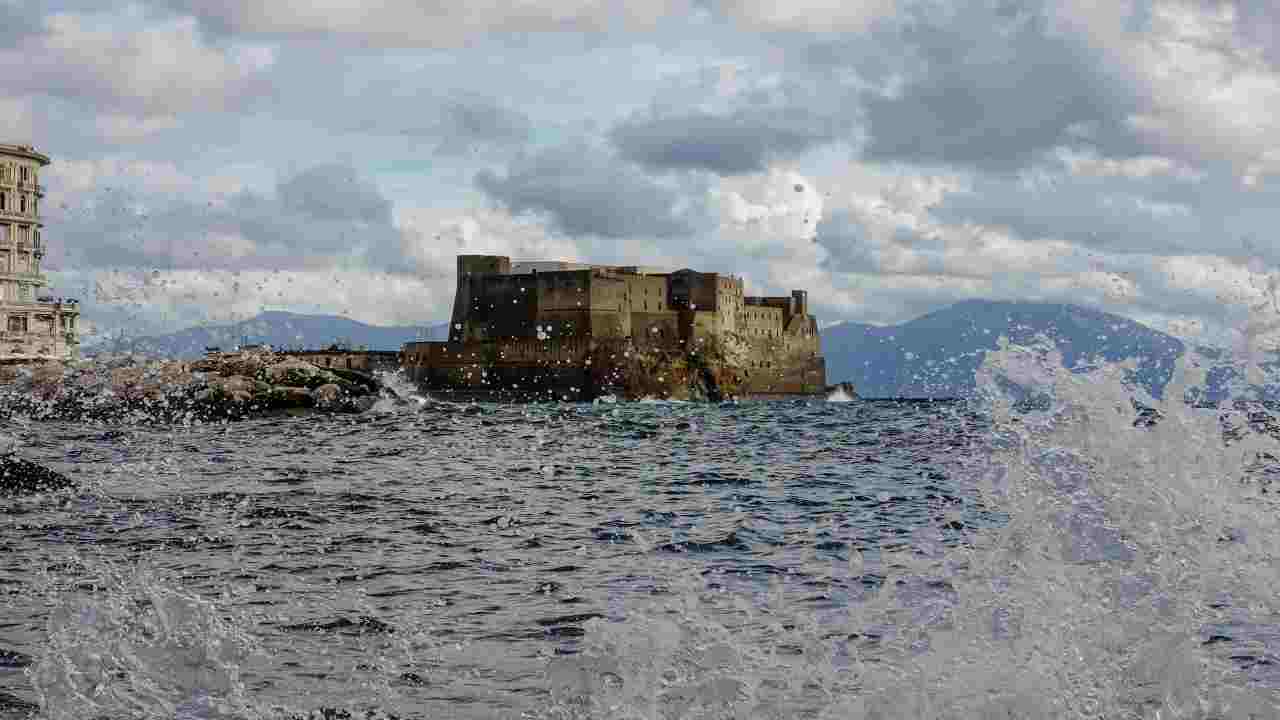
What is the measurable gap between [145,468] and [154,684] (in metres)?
22.5

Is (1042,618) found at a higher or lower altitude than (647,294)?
lower

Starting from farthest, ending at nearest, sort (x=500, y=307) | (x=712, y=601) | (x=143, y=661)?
(x=500, y=307), (x=712, y=601), (x=143, y=661)

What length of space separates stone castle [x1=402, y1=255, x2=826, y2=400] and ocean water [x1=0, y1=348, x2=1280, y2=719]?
8851cm

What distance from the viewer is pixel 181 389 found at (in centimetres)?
7294

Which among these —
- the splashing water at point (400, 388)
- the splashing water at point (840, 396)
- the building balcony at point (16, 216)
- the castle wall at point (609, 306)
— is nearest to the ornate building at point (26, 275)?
the building balcony at point (16, 216)

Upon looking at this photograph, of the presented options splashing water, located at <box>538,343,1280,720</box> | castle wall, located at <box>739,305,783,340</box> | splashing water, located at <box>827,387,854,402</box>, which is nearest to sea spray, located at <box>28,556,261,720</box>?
splashing water, located at <box>538,343,1280,720</box>

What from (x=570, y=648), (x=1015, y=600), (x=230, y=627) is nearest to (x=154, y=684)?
(x=230, y=627)

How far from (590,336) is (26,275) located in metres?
42.6

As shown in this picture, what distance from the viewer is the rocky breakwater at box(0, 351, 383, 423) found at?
2648 inches

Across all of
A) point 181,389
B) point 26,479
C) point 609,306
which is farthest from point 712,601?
point 609,306

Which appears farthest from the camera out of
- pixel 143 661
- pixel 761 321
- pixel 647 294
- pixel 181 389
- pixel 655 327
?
pixel 761 321

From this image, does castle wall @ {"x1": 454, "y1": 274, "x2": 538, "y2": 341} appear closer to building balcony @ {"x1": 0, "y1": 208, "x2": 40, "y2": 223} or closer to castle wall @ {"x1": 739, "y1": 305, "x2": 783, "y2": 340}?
castle wall @ {"x1": 739, "y1": 305, "x2": 783, "y2": 340}

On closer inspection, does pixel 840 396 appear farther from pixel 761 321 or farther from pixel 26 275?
pixel 26 275

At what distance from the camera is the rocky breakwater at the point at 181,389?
6725 cm
